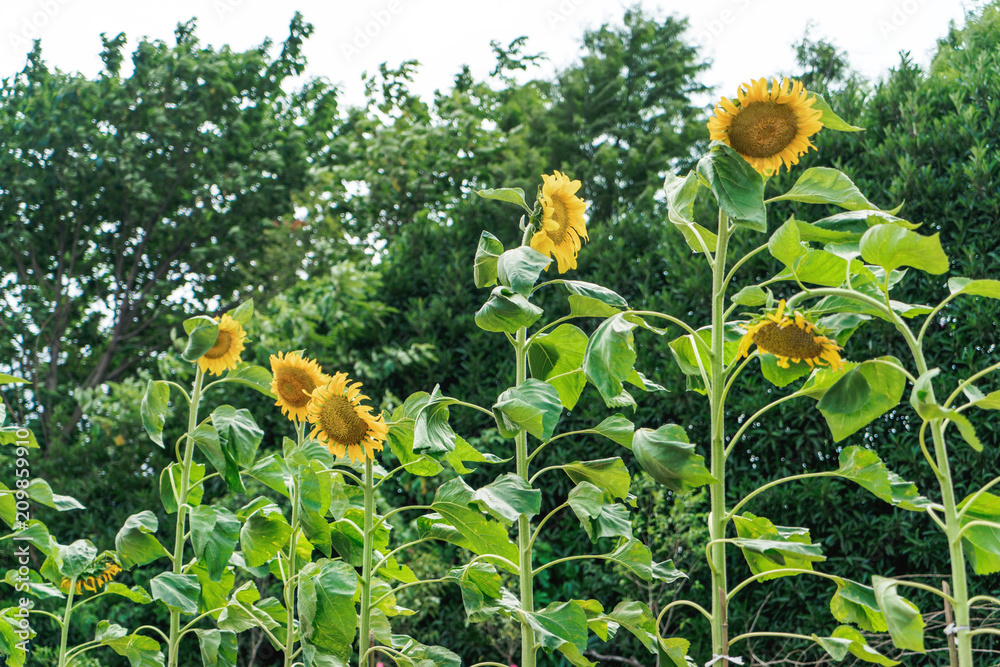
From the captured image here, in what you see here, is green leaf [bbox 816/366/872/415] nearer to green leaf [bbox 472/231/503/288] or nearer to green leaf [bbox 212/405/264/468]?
green leaf [bbox 472/231/503/288]

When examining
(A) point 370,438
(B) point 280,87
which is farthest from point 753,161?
(B) point 280,87

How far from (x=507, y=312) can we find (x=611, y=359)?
20cm

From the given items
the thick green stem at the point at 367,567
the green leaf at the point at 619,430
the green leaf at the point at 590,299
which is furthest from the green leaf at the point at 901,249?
the thick green stem at the point at 367,567

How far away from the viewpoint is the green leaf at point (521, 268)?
1.14 m

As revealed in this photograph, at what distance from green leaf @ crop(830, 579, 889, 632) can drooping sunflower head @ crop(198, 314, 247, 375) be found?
1.44 meters

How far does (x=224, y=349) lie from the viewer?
74.9 inches

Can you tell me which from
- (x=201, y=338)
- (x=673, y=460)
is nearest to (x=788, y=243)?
(x=673, y=460)

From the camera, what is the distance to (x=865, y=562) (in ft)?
8.64

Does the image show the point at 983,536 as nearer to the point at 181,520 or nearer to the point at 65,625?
the point at 181,520

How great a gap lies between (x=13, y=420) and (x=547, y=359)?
563 centimetres

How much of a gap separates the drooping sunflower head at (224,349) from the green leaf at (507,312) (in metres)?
0.93

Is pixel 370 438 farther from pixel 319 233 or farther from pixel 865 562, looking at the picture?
pixel 319 233

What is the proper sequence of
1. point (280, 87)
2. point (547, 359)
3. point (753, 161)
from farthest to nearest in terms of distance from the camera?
1. point (280, 87)
2. point (547, 359)
3. point (753, 161)

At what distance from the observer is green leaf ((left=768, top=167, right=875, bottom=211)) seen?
3.55ft
